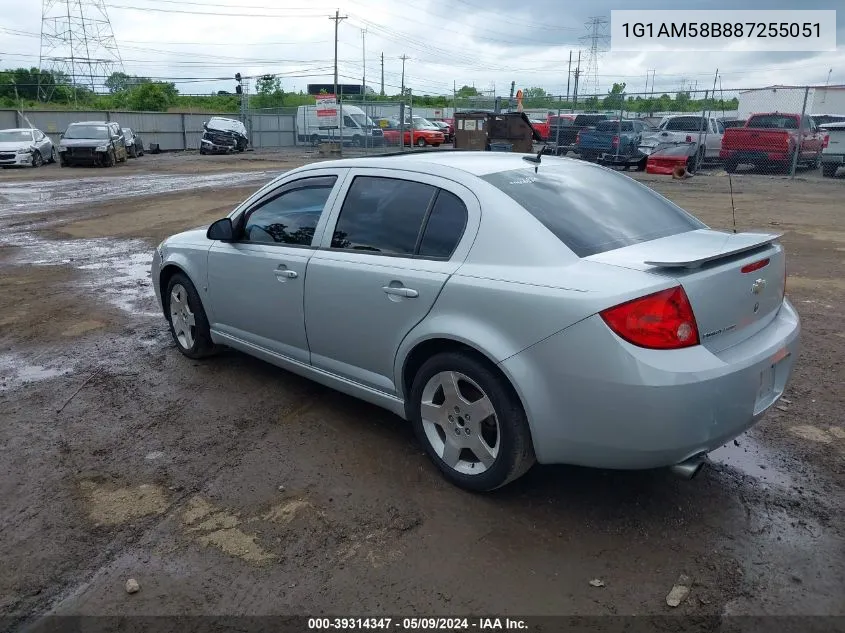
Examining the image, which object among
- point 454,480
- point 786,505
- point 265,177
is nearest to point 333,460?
point 454,480

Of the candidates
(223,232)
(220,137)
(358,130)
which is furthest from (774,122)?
(220,137)

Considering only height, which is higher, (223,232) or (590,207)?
(590,207)

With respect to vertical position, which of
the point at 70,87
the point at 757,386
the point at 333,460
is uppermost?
the point at 70,87

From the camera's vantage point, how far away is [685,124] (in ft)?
75.5

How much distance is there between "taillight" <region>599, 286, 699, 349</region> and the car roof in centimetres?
119

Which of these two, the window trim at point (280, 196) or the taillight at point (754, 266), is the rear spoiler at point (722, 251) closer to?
the taillight at point (754, 266)

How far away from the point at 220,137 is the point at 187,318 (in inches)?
1296

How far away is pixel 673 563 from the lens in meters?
2.97

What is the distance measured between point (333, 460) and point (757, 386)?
Answer: 85.2 inches

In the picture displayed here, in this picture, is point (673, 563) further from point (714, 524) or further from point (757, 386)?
point (757, 386)

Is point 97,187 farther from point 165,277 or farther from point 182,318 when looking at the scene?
point 182,318

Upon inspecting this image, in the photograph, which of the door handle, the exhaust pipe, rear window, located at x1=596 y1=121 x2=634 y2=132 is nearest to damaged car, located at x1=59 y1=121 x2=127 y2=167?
rear window, located at x1=596 y1=121 x2=634 y2=132

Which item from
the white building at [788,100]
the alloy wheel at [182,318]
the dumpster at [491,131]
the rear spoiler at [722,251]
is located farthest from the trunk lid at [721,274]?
the dumpster at [491,131]

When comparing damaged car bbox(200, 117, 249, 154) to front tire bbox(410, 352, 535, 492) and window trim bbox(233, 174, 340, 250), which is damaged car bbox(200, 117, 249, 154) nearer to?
window trim bbox(233, 174, 340, 250)
